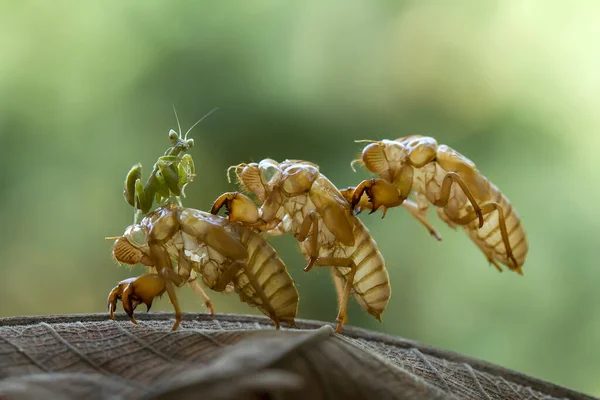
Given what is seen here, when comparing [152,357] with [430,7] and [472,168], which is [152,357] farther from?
[430,7]

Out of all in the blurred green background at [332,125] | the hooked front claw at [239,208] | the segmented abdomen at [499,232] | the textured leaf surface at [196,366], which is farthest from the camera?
the blurred green background at [332,125]

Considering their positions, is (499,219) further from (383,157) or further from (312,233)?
(312,233)

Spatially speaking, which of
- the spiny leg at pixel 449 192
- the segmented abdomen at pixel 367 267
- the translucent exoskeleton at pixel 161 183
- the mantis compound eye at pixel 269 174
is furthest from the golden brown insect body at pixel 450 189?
the translucent exoskeleton at pixel 161 183

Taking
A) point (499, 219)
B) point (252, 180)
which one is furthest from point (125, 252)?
point (499, 219)

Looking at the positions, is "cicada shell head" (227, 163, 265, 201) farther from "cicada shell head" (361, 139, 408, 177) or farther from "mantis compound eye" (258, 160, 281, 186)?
"cicada shell head" (361, 139, 408, 177)

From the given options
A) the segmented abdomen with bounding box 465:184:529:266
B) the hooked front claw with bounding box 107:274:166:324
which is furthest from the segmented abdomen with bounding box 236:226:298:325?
the segmented abdomen with bounding box 465:184:529:266

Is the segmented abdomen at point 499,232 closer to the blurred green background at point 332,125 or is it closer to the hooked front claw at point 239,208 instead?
the hooked front claw at point 239,208
